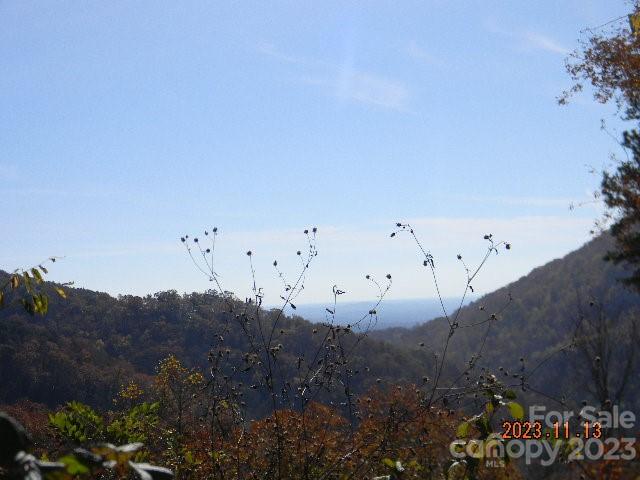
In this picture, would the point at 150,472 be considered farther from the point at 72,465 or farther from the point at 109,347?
the point at 109,347

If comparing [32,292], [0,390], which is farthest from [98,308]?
[32,292]

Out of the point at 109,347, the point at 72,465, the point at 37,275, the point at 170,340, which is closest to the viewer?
the point at 72,465

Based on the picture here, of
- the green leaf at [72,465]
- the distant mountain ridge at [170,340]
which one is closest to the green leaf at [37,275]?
the green leaf at [72,465]

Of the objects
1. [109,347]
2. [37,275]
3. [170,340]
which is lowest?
[37,275]

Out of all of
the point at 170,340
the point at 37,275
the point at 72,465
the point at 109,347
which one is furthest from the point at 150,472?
the point at 109,347

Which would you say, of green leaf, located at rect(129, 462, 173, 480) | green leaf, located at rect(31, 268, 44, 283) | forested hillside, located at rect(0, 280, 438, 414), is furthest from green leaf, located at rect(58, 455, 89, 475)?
forested hillside, located at rect(0, 280, 438, 414)

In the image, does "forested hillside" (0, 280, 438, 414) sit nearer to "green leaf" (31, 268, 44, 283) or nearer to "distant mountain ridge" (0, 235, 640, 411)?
"distant mountain ridge" (0, 235, 640, 411)

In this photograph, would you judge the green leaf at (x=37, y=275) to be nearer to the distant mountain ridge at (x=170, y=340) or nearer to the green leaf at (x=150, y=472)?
the green leaf at (x=150, y=472)

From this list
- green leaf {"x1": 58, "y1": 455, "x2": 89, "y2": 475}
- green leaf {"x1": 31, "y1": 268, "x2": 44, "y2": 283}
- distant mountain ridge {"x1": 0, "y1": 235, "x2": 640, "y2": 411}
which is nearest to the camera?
green leaf {"x1": 58, "y1": 455, "x2": 89, "y2": 475}

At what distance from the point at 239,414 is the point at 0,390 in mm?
56154

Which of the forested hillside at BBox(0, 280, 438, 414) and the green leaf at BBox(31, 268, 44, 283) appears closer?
the green leaf at BBox(31, 268, 44, 283)

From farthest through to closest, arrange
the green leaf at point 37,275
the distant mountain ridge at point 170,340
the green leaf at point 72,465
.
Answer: the distant mountain ridge at point 170,340 < the green leaf at point 37,275 < the green leaf at point 72,465

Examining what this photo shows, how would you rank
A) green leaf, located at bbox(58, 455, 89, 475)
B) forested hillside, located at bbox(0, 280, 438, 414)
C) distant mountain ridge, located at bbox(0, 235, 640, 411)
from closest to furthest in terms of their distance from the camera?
green leaf, located at bbox(58, 455, 89, 475), forested hillside, located at bbox(0, 280, 438, 414), distant mountain ridge, located at bbox(0, 235, 640, 411)

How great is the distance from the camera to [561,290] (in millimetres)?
115438
